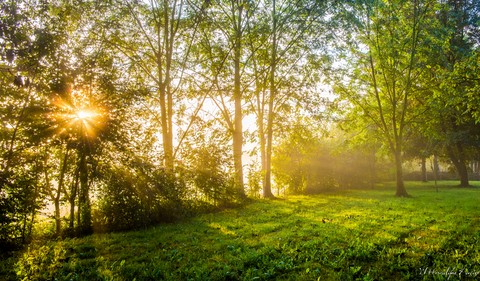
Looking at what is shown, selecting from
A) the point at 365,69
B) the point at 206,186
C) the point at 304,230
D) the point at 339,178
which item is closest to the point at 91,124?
the point at 206,186

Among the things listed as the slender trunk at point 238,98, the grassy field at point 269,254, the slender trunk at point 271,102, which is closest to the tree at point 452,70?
the slender trunk at point 271,102

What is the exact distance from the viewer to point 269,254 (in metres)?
7.36

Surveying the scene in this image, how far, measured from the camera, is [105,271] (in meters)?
6.44

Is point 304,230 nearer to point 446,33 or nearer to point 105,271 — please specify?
point 105,271

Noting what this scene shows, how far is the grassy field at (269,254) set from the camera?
6.06 metres

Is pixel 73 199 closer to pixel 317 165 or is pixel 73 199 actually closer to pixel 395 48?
pixel 395 48

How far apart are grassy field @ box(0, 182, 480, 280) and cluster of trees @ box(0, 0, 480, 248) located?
2070mm

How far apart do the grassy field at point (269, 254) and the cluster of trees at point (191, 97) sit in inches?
81.5

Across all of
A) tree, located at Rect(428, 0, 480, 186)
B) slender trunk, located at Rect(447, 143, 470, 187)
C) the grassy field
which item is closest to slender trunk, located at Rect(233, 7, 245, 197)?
the grassy field

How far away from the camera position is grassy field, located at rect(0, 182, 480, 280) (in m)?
6.06

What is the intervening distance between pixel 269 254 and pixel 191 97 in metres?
16.7

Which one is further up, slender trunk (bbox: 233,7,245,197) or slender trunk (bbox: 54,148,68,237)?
slender trunk (bbox: 233,7,245,197)

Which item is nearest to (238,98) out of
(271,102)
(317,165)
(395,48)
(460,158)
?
(271,102)

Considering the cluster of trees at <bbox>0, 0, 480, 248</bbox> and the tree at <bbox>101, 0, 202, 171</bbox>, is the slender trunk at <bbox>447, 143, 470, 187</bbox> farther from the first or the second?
the tree at <bbox>101, 0, 202, 171</bbox>
